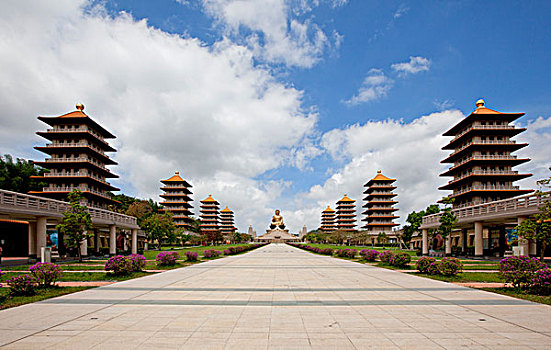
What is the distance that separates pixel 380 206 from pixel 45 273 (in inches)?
3625

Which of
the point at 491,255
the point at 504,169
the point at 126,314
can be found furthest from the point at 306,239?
the point at 126,314

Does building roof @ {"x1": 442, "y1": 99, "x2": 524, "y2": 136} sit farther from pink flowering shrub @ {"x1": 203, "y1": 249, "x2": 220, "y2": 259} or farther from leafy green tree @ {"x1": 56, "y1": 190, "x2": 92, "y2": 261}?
leafy green tree @ {"x1": 56, "y1": 190, "x2": 92, "y2": 261}

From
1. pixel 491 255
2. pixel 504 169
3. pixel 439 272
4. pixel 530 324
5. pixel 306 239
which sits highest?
pixel 504 169

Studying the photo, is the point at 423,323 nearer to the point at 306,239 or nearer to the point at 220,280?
the point at 220,280

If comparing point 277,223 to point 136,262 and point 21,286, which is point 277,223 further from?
point 21,286

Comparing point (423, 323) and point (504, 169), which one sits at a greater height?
point (504, 169)

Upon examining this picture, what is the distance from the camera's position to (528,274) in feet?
41.7

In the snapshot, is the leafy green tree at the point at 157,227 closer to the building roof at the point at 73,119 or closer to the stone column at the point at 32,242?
the building roof at the point at 73,119

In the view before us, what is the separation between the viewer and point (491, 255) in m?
38.2

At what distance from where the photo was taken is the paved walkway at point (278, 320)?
673cm

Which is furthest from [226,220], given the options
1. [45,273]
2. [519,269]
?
[519,269]

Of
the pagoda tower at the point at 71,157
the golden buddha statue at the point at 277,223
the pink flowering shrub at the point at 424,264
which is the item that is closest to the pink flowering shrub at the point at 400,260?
the pink flowering shrub at the point at 424,264

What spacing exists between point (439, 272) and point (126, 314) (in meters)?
14.9

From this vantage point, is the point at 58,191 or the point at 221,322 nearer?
the point at 221,322
